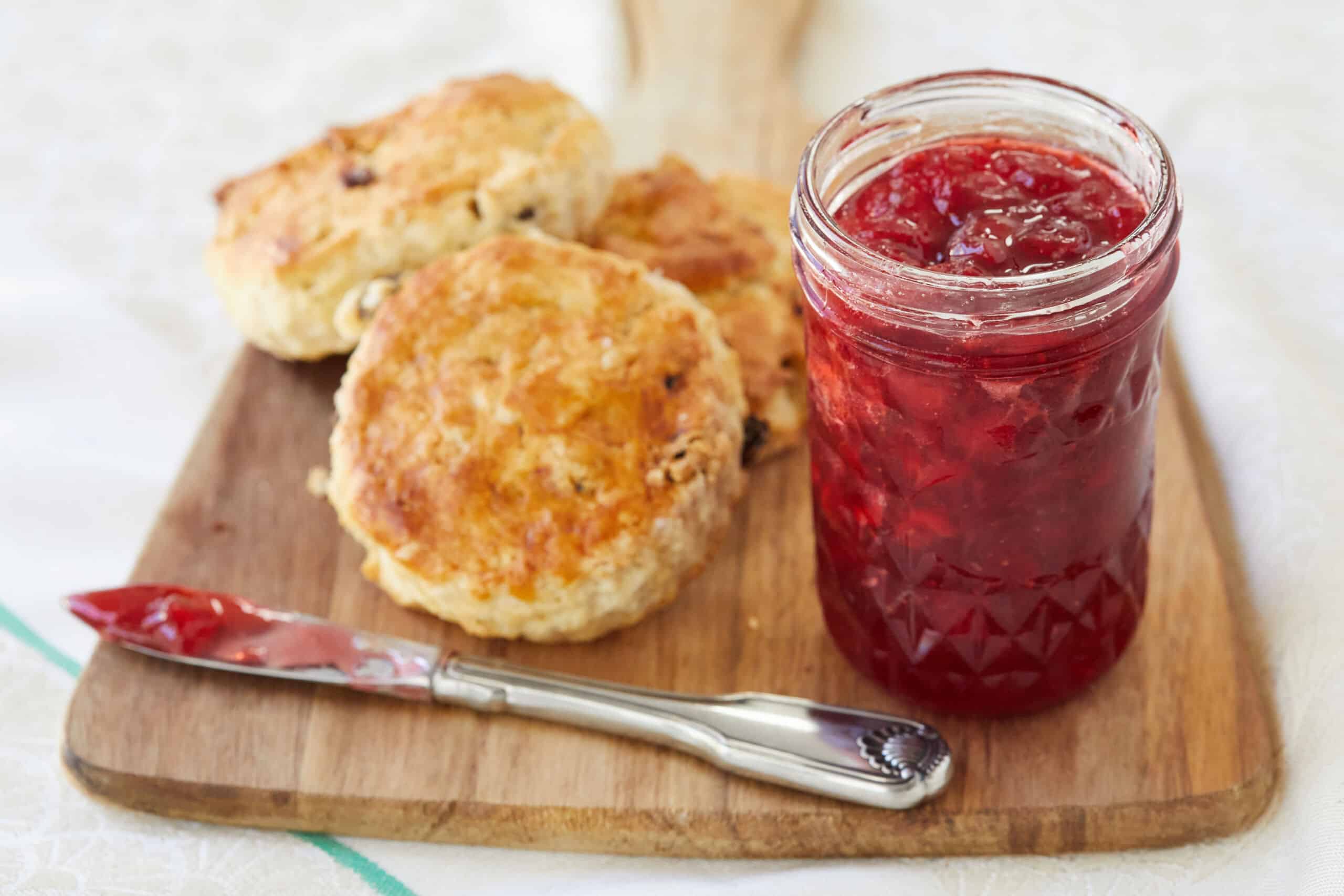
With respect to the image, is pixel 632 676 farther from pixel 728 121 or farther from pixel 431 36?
pixel 431 36

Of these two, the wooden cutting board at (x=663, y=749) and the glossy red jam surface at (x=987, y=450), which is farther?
the wooden cutting board at (x=663, y=749)

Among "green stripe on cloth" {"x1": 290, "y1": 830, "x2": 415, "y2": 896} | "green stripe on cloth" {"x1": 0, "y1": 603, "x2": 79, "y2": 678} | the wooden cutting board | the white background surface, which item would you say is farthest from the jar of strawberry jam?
"green stripe on cloth" {"x1": 0, "y1": 603, "x2": 79, "y2": 678}

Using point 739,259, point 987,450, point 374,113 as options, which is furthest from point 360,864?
point 374,113

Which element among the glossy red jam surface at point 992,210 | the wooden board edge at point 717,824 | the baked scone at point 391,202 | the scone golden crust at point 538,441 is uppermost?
the glossy red jam surface at point 992,210

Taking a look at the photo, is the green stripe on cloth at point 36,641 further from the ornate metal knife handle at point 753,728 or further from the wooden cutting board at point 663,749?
the ornate metal knife handle at point 753,728

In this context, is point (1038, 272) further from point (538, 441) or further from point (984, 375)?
point (538, 441)

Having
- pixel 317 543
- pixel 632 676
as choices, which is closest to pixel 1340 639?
pixel 632 676

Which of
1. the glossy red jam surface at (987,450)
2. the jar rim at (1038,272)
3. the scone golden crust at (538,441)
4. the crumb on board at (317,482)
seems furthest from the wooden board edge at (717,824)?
the jar rim at (1038,272)

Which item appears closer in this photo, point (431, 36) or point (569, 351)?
point (569, 351)
